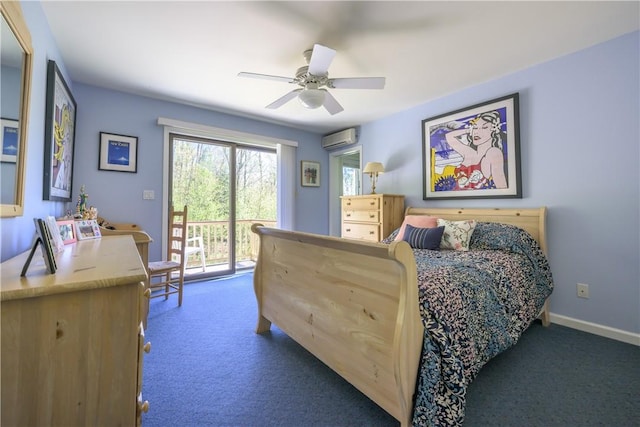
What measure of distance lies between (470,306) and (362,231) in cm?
226

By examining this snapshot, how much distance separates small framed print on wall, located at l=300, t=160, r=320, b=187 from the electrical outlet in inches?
137

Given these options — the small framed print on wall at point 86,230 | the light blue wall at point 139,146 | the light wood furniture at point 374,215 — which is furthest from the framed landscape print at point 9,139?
the light wood furniture at point 374,215

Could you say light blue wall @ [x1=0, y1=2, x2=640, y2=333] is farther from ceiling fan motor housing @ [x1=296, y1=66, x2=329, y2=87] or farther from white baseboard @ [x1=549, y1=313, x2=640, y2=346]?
ceiling fan motor housing @ [x1=296, y1=66, x2=329, y2=87]

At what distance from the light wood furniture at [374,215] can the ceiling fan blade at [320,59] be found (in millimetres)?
1756

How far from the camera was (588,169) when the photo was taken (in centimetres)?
223

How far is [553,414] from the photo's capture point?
1.37 meters

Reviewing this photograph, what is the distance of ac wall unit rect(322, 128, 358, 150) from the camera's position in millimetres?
4285

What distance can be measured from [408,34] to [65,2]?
232cm

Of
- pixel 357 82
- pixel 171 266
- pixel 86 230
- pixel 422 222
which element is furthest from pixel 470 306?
pixel 171 266

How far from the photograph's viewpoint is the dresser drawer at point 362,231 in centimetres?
348

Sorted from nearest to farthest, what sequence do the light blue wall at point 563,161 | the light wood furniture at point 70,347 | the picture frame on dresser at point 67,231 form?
1. the light wood furniture at point 70,347
2. the picture frame on dresser at point 67,231
3. the light blue wall at point 563,161

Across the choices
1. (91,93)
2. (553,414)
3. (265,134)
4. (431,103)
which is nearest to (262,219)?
(265,134)

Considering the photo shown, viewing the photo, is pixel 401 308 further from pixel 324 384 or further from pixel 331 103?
pixel 331 103

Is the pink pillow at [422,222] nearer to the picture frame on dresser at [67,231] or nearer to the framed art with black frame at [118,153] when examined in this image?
the picture frame on dresser at [67,231]
